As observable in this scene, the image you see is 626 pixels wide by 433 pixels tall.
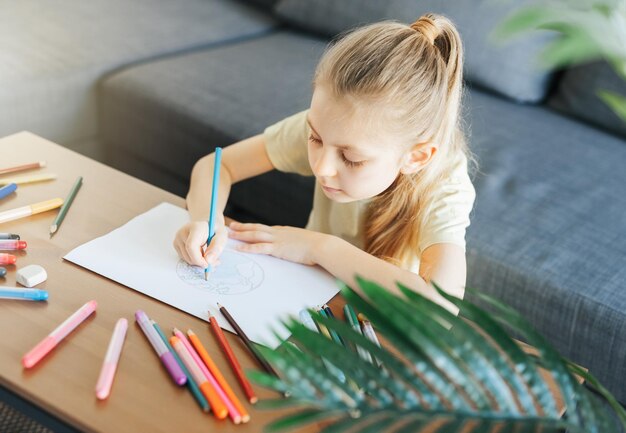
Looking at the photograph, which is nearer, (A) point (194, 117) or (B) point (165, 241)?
(B) point (165, 241)

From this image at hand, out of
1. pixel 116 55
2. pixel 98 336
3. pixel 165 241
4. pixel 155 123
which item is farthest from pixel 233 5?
pixel 98 336

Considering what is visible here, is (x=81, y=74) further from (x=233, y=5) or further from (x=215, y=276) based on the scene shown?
(x=215, y=276)

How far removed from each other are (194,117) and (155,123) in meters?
0.12

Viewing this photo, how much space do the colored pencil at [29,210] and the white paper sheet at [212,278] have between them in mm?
103

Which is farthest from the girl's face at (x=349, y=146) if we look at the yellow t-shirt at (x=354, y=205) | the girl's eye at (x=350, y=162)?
the yellow t-shirt at (x=354, y=205)

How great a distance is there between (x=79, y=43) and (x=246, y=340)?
4.36 ft

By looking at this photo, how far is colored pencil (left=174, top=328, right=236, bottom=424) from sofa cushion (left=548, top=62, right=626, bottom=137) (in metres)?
1.31

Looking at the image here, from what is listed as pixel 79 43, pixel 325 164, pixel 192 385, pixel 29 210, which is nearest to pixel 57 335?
pixel 192 385

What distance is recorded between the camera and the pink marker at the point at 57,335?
73 cm

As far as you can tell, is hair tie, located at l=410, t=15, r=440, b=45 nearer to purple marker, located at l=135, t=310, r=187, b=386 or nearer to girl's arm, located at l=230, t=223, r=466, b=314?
girl's arm, located at l=230, t=223, r=466, b=314

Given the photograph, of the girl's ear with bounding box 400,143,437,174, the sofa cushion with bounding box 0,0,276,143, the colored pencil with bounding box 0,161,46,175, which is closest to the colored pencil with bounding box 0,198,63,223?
the colored pencil with bounding box 0,161,46,175

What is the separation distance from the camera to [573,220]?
1389 millimetres

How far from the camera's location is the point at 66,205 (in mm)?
1005

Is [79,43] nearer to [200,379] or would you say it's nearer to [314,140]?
[314,140]
